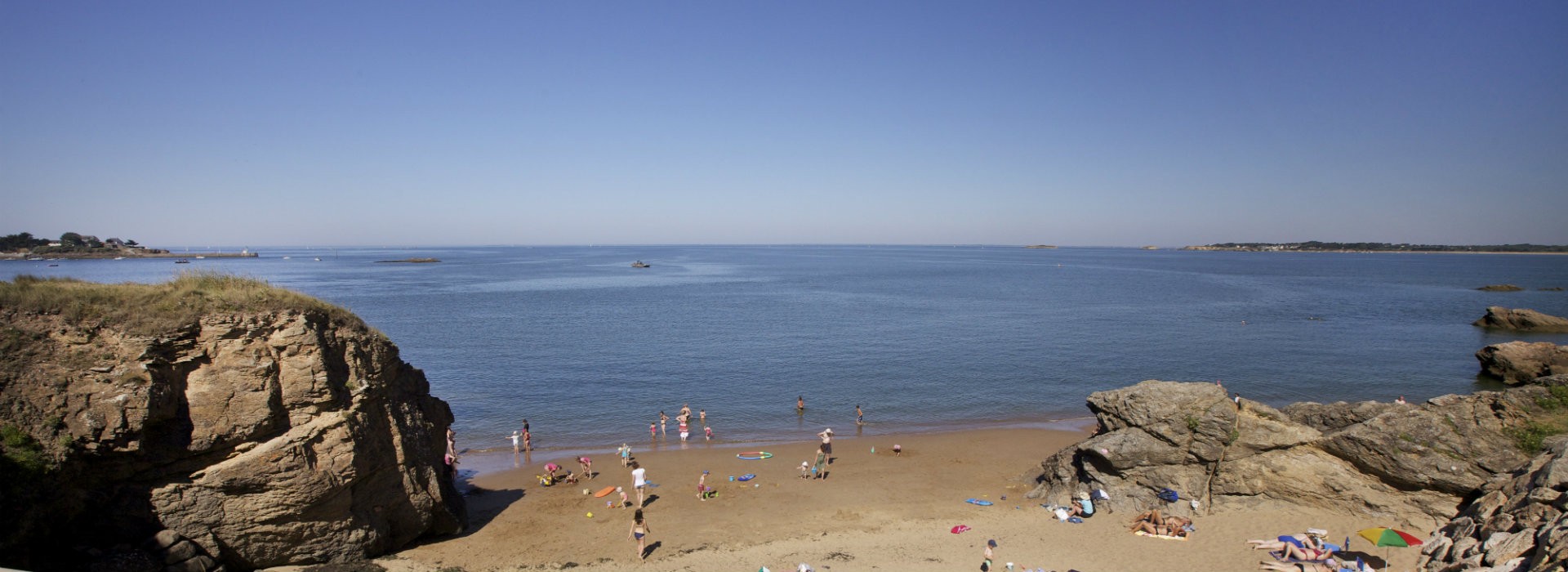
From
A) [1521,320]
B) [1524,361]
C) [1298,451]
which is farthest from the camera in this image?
[1521,320]

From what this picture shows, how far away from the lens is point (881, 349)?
50.2 metres

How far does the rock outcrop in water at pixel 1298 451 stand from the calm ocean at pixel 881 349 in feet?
40.1

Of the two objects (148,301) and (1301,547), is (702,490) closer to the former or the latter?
(148,301)

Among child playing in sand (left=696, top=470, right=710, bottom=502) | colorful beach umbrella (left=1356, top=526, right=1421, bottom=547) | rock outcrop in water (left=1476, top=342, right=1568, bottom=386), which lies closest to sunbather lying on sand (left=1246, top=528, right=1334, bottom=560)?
colorful beach umbrella (left=1356, top=526, right=1421, bottom=547)

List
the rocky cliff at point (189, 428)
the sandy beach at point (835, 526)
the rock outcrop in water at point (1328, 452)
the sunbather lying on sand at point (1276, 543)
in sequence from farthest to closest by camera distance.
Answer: the rock outcrop in water at point (1328, 452) → the sandy beach at point (835, 526) → the sunbather lying on sand at point (1276, 543) → the rocky cliff at point (189, 428)

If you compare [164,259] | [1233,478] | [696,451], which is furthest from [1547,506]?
[164,259]

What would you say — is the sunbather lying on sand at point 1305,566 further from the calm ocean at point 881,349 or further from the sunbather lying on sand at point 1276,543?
the calm ocean at point 881,349

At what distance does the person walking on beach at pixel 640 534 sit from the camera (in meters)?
17.4

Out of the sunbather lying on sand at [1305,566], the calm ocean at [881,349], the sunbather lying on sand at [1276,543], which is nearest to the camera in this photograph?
the sunbather lying on sand at [1305,566]

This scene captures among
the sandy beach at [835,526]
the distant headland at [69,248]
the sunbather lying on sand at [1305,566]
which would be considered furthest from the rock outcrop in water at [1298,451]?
the distant headland at [69,248]

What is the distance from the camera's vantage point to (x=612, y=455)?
88.9 ft

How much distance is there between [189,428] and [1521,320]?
91.0m

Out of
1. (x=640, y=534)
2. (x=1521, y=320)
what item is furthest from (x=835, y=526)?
(x=1521, y=320)

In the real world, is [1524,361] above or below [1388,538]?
above
